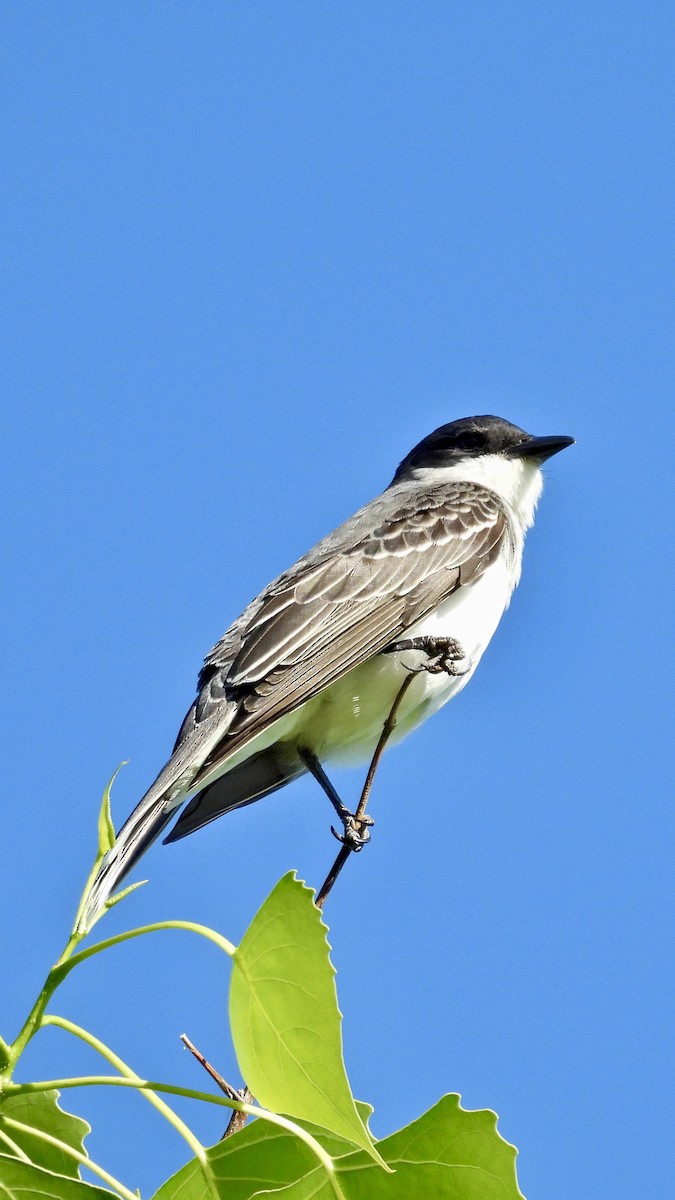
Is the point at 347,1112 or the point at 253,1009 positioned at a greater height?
the point at 253,1009

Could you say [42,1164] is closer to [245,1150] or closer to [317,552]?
[245,1150]

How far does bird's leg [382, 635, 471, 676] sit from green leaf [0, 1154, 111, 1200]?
6.13ft

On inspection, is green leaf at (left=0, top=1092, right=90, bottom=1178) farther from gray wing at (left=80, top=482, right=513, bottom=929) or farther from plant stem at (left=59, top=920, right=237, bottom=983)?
gray wing at (left=80, top=482, right=513, bottom=929)

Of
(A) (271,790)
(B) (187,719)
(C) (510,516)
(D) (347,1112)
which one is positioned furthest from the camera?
(C) (510,516)

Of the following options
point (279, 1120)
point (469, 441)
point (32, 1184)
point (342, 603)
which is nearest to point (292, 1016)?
point (279, 1120)

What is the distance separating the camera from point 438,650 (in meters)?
4.67

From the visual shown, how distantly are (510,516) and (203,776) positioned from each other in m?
2.71

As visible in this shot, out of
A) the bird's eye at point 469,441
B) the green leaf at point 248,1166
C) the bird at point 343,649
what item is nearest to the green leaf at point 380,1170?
the green leaf at point 248,1166

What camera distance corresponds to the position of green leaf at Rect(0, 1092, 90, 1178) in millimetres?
2271

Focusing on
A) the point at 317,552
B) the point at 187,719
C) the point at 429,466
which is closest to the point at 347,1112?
the point at 187,719

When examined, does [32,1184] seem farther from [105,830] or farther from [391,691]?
[391,691]

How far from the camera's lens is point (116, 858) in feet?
14.7

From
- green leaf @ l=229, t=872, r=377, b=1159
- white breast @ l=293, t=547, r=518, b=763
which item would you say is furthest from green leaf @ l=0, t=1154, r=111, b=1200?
white breast @ l=293, t=547, r=518, b=763

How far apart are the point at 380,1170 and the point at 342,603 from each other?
154 inches
